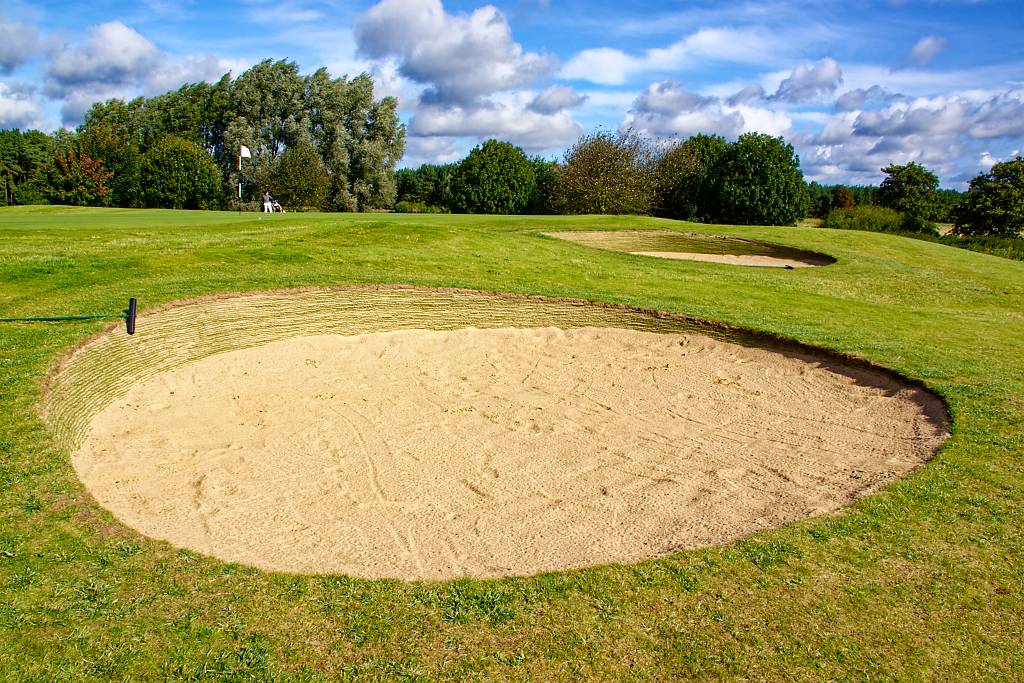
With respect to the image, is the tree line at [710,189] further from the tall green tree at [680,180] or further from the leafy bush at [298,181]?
the leafy bush at [298,181]

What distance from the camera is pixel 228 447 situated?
24.6 feet

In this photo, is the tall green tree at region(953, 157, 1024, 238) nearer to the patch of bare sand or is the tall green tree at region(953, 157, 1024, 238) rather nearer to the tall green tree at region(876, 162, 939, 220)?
the tall green tree at region(876, 162, 939, 220)

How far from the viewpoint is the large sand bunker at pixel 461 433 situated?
5.62m

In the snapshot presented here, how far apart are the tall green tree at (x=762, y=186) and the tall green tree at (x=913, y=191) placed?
15365mm

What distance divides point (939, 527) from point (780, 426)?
3107mm

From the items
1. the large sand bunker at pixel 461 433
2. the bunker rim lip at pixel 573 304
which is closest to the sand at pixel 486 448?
the large sand bunker at pixel 461 433

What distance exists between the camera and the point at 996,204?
44938mm

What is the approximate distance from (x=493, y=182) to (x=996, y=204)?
37088 millimetres

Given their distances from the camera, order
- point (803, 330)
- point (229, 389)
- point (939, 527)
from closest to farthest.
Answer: point (939, 527) < point (229, 389) < point (803, 330)

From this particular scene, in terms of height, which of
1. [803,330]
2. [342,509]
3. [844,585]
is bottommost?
[342,509]

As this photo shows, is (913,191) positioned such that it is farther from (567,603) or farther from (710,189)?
(567,603)

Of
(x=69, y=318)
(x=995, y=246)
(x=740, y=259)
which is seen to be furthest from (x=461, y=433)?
(x=995, y=246)

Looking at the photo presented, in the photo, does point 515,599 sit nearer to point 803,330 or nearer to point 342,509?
point 342,509

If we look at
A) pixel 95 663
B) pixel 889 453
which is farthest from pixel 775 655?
pixel 889 453
